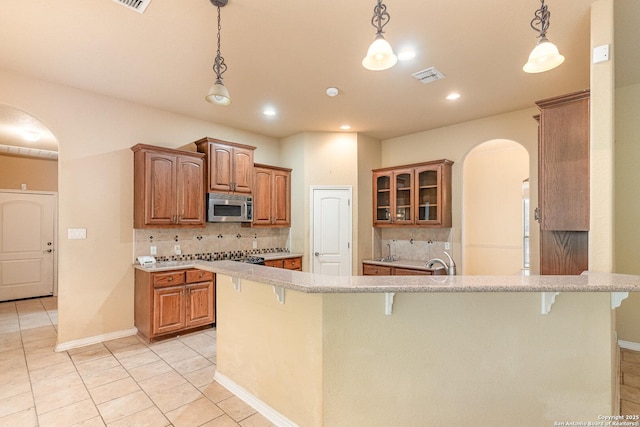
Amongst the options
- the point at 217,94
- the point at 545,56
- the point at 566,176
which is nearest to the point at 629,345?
the point at 566,176

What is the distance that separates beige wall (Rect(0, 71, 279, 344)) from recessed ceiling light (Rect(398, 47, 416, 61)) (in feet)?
10.9

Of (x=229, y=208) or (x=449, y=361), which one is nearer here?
(x=449, y=361)

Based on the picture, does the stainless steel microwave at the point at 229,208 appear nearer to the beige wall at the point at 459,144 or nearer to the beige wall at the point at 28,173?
the beige wall at the point at 459,144

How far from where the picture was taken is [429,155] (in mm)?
5219

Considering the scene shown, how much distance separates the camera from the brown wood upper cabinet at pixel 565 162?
239 cm

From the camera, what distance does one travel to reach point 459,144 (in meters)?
4.85

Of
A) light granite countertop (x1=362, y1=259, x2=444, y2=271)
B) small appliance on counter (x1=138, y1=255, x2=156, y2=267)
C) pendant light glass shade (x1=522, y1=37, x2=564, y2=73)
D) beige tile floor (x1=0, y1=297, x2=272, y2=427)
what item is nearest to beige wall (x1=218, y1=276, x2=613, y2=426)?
beige tile floor (x1=0, y1=297, x2=272, y2=427)

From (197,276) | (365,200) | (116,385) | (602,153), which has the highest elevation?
(602,153)

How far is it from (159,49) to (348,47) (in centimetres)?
172

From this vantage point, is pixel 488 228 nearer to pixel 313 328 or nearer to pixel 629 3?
pixel 629 3

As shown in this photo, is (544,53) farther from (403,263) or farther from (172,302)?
(172,302)

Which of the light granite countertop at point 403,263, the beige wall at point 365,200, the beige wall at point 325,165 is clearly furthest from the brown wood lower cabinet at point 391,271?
the beige wall at point 325,165

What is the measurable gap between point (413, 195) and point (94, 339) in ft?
15.9

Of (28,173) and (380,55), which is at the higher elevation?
(380,55)
